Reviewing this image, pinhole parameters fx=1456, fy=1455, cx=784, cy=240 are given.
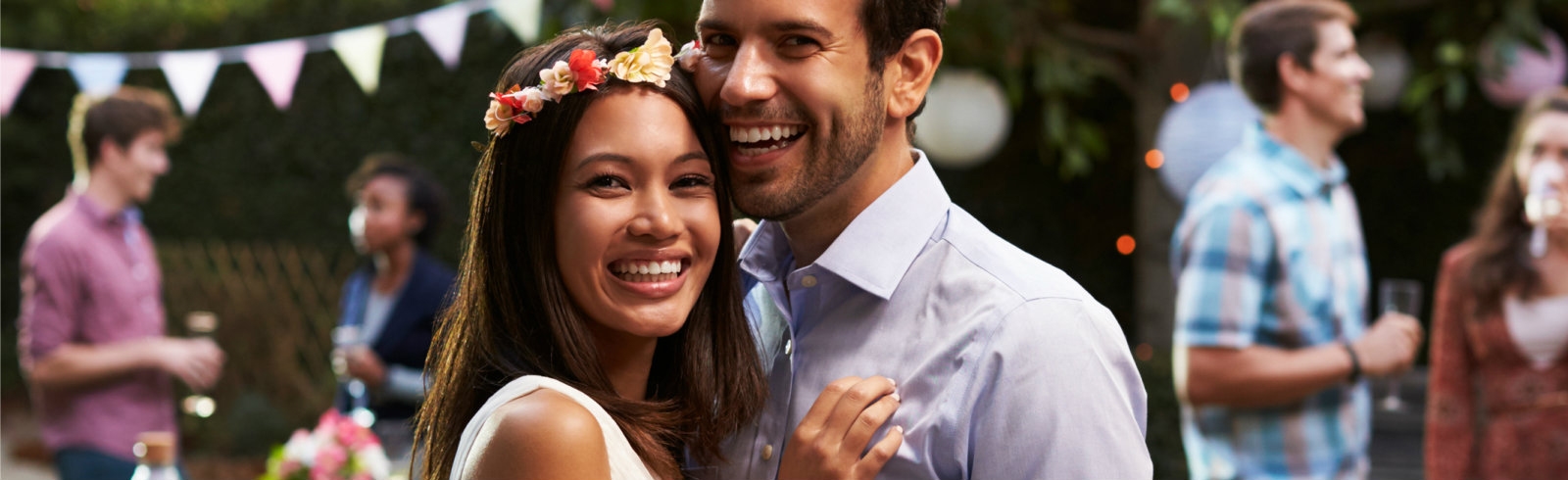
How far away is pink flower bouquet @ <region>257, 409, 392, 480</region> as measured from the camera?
128 inches

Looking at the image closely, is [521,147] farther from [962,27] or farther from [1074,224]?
[1074,224]

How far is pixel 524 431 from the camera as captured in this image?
1663 mm

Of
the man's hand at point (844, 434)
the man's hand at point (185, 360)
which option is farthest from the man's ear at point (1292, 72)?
the man's hand at point (185, 360)

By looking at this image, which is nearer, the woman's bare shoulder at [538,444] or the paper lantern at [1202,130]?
the woman's bare shoulder at [538,444]

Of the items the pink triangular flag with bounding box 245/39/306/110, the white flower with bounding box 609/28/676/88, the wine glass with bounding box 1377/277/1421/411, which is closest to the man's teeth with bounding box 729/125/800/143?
the white flower with bounding box 609/28/676/88

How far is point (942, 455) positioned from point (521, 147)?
66cm

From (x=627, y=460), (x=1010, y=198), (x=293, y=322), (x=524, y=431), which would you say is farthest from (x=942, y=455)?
(x=293, y=322)

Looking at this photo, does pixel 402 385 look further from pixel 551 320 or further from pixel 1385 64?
pixel 1385 64

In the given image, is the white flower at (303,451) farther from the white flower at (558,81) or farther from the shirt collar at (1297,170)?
the shirt collar at (1297,170)

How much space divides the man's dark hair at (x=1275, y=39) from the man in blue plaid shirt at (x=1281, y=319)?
0.14 ft

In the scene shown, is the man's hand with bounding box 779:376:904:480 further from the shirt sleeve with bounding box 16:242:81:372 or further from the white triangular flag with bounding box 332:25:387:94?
the white triangular flag with bounding box 332:25:387:94

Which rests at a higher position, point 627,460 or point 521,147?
point 521,147

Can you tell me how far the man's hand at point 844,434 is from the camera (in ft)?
5.57

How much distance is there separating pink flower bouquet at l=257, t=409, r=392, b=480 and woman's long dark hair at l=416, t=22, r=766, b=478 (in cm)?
131
